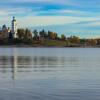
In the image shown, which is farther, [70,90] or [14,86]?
[14,86]

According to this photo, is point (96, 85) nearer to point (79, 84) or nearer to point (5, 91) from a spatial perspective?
point (79, 84)

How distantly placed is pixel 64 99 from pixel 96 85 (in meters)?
7.14

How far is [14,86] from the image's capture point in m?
31.4

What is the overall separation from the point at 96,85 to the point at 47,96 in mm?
6772

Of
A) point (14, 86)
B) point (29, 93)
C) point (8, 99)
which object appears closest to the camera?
point (8, 99)

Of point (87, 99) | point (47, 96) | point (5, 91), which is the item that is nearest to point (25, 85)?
point (5, 91)

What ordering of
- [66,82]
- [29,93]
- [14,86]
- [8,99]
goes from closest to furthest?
[8,99] → [29,93] → [14,86] → [66,82]

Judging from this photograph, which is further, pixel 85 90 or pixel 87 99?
pixel 85 90

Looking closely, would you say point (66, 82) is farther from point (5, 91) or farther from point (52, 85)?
point (5, 91)

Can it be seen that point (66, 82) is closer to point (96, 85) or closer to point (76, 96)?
point (96, 85)

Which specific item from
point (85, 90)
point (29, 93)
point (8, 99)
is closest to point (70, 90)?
point (85, 90)

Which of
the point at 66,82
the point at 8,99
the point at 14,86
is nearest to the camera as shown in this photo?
the point at 8,99

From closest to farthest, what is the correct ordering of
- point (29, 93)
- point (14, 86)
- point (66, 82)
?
point (29, 93) → point (14, 86) → point (66, 82)

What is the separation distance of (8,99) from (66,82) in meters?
9.37
